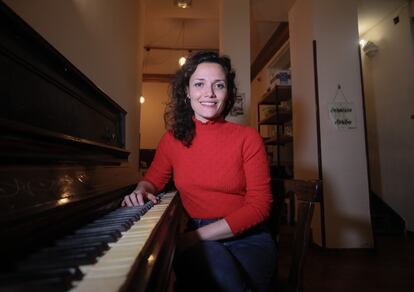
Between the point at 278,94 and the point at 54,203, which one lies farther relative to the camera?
the point at 278,94

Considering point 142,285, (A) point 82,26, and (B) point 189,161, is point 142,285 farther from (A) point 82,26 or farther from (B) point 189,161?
(A) point 82,26

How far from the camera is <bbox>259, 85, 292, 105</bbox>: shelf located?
3.71 meters

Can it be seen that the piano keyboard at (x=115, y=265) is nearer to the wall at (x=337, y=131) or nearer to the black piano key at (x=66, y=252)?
the black piano key at (x=66, y=252)

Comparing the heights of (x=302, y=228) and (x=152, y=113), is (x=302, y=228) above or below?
below

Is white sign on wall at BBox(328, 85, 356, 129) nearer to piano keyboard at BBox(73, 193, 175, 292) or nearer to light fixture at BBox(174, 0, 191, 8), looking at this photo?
light fixture at BBox(174, 0, 191, 8)

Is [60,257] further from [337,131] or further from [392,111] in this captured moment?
[392,111]

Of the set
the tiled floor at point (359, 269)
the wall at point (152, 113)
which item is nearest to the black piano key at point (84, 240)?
the tiled floor at point (359, 269)

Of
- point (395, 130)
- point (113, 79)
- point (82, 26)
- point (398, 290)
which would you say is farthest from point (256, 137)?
point (395, 130)

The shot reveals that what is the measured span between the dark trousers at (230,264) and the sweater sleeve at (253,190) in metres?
0.08

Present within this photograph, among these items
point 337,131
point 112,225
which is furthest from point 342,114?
point 112,225

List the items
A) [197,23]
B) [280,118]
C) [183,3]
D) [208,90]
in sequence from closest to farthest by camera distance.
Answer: [208,90], [183,3], [280,118], [197,23]

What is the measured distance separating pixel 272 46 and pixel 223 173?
14.0 feet

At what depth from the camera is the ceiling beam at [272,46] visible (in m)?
4.17

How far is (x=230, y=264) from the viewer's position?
77 centimetres
